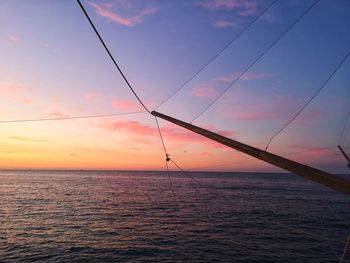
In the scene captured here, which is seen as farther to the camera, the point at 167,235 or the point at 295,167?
the point at 167,235

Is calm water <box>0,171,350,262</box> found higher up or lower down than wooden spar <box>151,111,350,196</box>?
lower down

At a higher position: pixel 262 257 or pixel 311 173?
pixel 311 173

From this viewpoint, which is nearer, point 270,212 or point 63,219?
point 63,219

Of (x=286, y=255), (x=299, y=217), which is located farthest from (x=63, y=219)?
(x=299, y=217)

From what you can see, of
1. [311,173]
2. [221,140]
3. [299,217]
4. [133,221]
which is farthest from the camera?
[299,217]

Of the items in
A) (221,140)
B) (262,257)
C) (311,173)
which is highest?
(221,140)

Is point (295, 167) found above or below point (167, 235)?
above

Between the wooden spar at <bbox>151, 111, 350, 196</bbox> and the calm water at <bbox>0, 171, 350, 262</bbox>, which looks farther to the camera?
the calm water at <bbox>0, 171, 350, 262</bbox>

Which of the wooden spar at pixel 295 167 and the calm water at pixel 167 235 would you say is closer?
the wooden spar at pixel 295 167

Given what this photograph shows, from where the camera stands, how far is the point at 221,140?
8.60 metres

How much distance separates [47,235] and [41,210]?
2125 centimetres

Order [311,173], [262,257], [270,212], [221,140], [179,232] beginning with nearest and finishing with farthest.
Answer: [311,173]
[221,140]
[262,257]
[179,232]
[270,212]

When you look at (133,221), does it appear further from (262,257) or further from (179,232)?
(262,257)

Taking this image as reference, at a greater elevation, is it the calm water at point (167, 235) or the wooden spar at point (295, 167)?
the wooden spar at point (295, 167)
